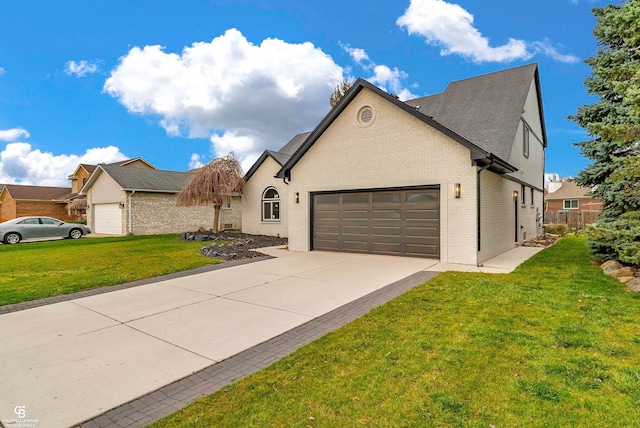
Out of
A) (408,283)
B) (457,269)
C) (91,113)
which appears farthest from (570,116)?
(91,113)

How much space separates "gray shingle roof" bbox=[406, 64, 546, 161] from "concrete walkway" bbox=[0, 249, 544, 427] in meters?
6.59

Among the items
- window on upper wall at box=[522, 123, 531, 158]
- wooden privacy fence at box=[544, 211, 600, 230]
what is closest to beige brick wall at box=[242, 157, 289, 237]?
window on upper wall at box=[522, 123, 531, 158]

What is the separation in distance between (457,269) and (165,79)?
1485cm

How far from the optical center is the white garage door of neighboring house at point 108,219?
2153 centimetres

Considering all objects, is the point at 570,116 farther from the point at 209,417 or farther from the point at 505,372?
the point at 209,417

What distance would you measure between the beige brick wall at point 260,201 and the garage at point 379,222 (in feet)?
20.1

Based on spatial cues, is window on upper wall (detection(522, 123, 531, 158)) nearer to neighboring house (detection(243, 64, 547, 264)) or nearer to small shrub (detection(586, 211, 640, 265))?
neighboring house (detection(243, 64, 547, 264))

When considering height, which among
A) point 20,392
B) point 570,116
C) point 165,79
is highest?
point 165,79

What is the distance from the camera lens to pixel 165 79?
1526cm

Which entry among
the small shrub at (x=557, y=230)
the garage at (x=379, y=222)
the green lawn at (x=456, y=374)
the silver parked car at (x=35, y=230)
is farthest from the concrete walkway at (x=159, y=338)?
the silver parked car at (x=35, y=230)

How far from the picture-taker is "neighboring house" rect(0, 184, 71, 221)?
115ft

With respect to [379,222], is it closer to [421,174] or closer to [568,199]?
[421,174]

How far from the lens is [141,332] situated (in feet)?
14.9

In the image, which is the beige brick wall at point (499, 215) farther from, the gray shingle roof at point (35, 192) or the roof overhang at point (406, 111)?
the gray shingle roof at point (35, 192)
